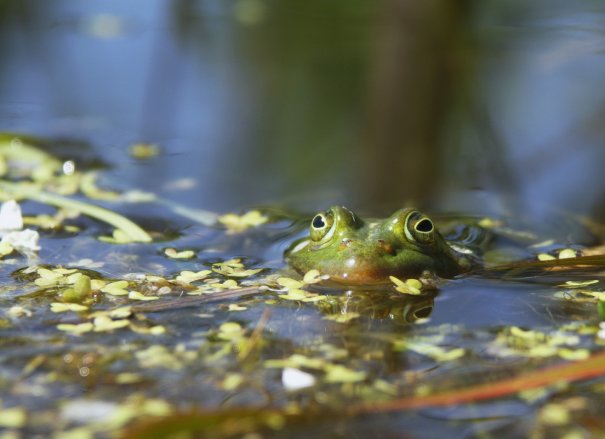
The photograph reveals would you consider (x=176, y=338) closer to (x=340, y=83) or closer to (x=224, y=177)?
(x=224, y=177)

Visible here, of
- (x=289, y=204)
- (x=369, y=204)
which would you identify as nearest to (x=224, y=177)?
(x=289, y=204)

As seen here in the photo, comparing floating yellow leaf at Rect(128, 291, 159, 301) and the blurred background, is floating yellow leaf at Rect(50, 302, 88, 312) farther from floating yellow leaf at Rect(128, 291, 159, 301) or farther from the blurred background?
the blurred background

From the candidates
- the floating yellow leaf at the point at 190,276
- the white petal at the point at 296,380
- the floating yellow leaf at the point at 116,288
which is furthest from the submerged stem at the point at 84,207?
the white petal at the point at 296,380

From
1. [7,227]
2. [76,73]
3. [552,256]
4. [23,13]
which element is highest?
[23,13]

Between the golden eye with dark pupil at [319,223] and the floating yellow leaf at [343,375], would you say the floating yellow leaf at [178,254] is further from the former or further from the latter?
the floating yellow leaf at [343,375]

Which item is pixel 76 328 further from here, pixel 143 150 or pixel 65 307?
pixel 143 150

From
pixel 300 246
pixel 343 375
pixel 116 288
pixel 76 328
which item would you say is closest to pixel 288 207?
pixel 300 246
